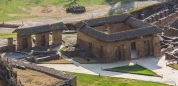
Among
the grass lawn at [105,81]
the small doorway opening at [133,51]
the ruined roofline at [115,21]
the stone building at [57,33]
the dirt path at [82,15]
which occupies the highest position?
the dirt path at [82,15]

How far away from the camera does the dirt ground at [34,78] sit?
48.1 m

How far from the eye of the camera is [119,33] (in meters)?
68.5

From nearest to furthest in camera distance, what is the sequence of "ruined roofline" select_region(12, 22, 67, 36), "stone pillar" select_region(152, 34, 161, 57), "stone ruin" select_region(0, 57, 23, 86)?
"stone ruin" select_region(0, 57, 23, 86) → "ruined roofline" select_region(12, 22, 67, 36) → "stone pillar" select_region(152, 34, 161, 57)

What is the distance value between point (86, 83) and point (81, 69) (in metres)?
6.83

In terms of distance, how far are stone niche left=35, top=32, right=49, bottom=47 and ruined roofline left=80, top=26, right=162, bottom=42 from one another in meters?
6.40

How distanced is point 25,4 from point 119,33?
1626 inches

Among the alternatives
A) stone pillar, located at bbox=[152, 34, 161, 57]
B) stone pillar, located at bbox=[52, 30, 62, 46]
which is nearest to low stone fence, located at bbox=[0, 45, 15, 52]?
stone pillar, located at bbox=[52, 30, 62, 46]

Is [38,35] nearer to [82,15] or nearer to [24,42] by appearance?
[24,42]

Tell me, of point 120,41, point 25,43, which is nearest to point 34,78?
point 120,41

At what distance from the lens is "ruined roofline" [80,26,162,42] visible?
6746 centimetres

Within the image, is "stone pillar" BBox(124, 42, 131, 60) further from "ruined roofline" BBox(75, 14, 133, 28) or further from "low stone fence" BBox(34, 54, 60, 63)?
"low stone fence" BBox(34, 54, 60, 63)

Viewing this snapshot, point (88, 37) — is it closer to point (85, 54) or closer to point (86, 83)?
point (85, 54)

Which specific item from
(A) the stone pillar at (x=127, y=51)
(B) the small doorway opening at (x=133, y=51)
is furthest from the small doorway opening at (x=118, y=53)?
(B) the small doorway opening at (x=133, y=51)

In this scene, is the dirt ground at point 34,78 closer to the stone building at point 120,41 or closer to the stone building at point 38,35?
the stone building at point 120,41
